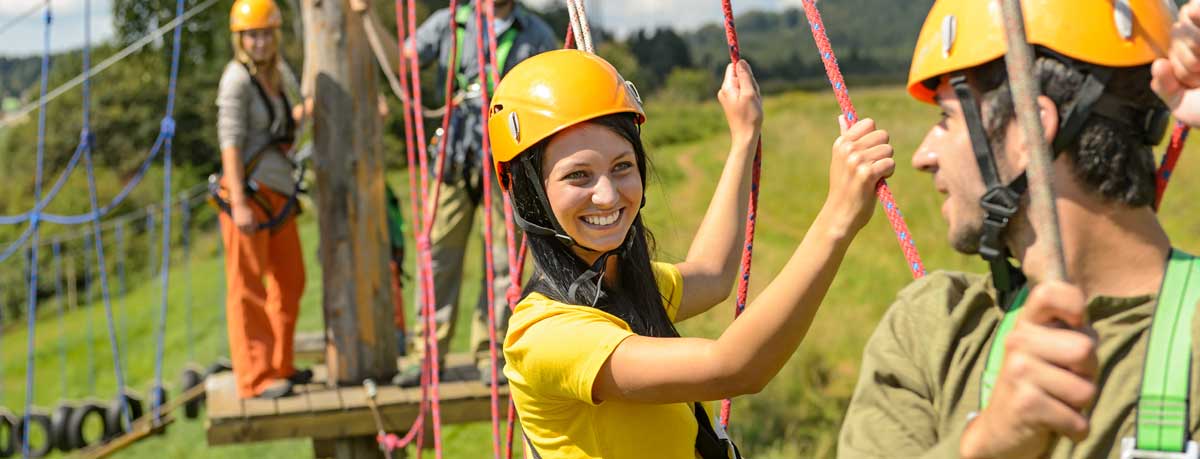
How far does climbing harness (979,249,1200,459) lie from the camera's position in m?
1.48

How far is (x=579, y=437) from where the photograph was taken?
6.78 ft

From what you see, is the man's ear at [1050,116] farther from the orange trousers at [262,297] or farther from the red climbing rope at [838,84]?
the orange trousers at [262,297]

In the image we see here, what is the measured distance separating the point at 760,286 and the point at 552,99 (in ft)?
43.2

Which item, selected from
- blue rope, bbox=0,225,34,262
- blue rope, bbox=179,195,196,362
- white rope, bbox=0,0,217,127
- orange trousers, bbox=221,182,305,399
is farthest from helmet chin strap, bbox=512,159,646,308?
blue rope, bbox=179,195,196,362

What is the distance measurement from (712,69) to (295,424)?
40562mm

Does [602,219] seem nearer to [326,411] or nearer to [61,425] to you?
[326,411]

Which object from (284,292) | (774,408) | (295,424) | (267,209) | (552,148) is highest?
(552,148)

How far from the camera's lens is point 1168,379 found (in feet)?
4.95

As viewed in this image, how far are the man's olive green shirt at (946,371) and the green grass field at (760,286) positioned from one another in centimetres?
304

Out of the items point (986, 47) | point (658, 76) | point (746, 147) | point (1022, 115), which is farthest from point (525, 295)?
point (658, 76)

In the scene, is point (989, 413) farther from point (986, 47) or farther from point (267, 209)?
point (267, 209)

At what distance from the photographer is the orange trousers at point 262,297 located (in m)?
5.32

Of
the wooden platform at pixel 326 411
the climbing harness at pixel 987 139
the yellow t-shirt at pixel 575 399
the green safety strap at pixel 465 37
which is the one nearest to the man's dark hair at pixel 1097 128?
the climbing harness at pixel 987 139

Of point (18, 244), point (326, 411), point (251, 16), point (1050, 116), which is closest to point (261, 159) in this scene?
point (251, 16)
